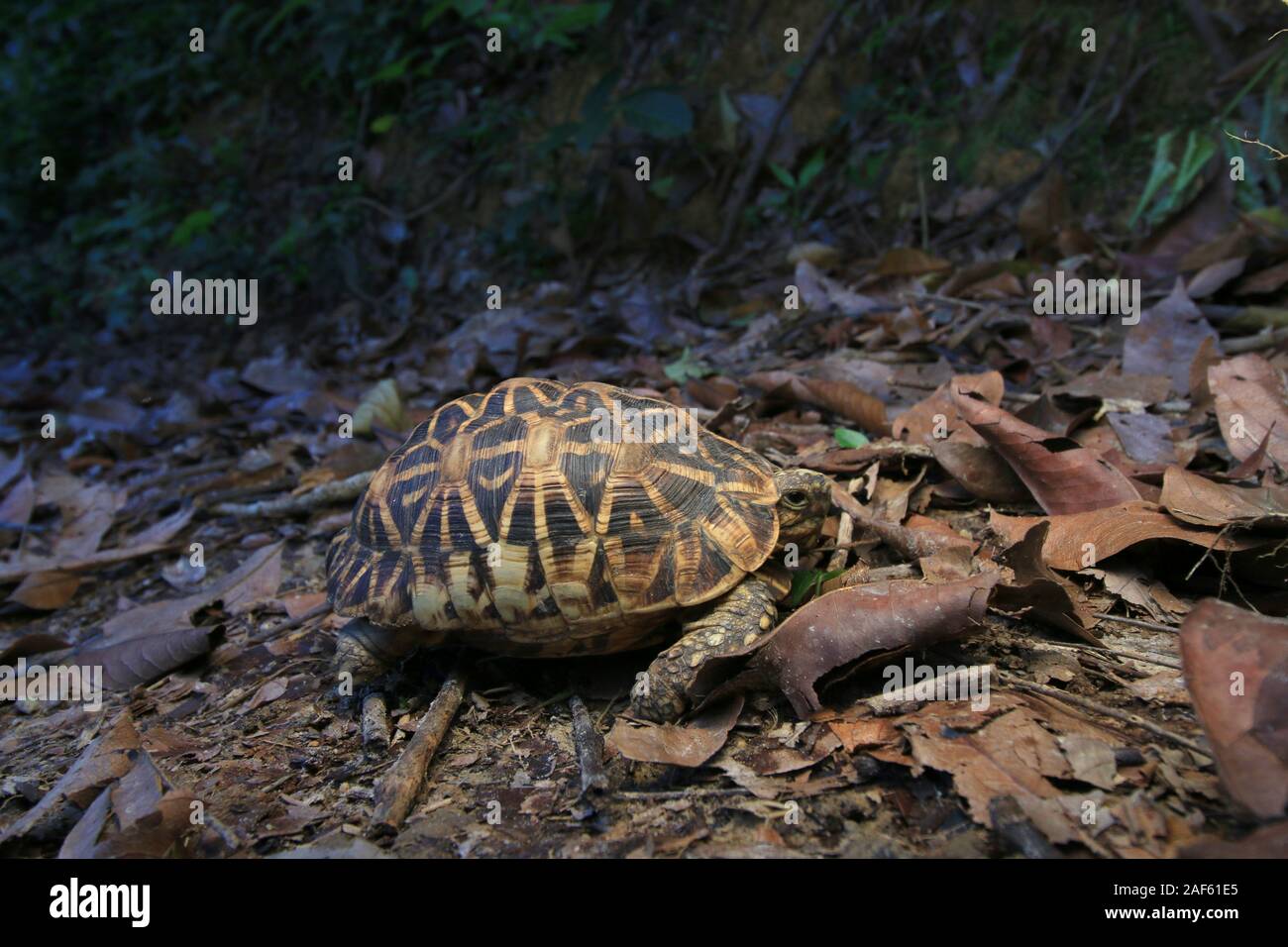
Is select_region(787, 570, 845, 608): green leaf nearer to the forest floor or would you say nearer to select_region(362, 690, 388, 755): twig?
the forest floor

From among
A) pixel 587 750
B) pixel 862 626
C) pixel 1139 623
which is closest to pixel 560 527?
pixel 587 750

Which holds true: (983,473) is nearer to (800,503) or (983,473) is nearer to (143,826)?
(800,503)

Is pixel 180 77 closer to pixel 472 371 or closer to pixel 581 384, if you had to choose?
pixel 472 371

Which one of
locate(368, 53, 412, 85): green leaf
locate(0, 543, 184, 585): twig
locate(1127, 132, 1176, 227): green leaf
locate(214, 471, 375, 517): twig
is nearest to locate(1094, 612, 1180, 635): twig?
locate(214, 471, 375, 517): twig

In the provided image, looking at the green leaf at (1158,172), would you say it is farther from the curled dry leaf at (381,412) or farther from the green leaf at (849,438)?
the curled dry leaf at (381,412)

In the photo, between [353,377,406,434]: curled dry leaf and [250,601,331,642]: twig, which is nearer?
[250,601,331,642]: twig
